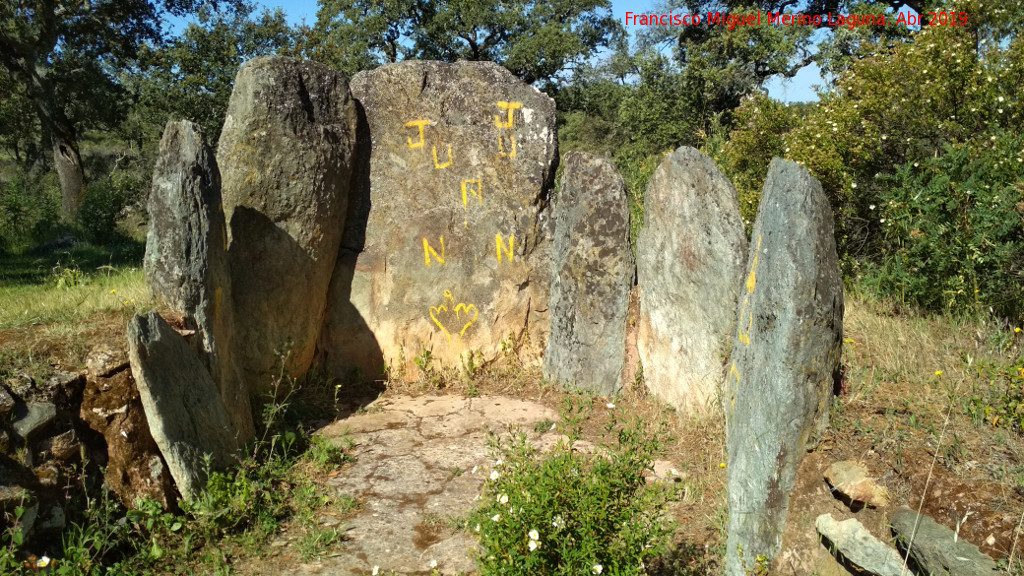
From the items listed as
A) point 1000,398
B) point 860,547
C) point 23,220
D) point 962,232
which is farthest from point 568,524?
point 23,220

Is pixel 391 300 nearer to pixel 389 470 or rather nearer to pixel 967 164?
pixel 389 470

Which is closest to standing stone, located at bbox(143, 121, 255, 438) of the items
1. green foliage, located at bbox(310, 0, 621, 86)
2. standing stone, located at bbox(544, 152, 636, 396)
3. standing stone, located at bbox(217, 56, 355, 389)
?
standing stone, located at bbox(217, 56, 355, 389)

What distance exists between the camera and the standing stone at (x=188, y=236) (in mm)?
4121

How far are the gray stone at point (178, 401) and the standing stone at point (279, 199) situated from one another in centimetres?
94

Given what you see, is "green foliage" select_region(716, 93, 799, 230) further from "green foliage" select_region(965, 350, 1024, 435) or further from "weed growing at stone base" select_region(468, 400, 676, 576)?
"weed growing at stone base" select_region(468, 400, 676, 576)

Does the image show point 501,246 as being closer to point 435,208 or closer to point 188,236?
point 435,208

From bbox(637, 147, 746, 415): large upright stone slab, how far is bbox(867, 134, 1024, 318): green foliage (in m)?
1.52

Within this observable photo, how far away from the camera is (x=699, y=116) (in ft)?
50.2

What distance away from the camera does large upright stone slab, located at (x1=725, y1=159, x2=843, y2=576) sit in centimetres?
348

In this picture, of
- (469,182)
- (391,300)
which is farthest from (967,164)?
(391,300)

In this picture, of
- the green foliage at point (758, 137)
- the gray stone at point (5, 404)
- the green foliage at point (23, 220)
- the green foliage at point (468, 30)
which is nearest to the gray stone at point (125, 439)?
the gray stone at point (5, 404)

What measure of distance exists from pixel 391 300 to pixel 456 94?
5.68ft

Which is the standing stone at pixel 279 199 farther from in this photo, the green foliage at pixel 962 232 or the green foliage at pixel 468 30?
the green foliage at pixel 468 30

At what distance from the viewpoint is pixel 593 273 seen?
5582mm
